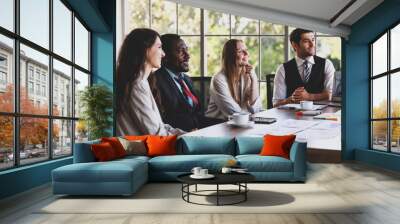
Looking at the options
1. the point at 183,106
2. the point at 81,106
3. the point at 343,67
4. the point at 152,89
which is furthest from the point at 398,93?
the point at 81,106

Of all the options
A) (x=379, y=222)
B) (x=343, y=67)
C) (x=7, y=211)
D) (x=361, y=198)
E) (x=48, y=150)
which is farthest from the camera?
(x=343, y=67)

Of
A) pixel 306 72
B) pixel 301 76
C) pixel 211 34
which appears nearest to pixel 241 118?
pixel 301 76

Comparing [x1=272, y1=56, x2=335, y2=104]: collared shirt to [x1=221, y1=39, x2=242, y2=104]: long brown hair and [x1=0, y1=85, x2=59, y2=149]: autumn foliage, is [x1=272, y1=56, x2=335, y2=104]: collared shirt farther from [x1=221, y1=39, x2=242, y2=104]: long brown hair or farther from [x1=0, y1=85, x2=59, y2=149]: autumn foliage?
[x1=0, y1=85, x2=59, y2=149]: autumn foliage

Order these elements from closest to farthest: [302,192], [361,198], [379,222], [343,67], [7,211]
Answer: [379,222]
[7,211]
[361,198]
[302,192]
[343,67]

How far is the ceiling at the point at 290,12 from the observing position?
345 inches

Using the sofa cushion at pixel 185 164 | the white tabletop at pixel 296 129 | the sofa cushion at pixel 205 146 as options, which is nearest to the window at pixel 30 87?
the sofa cushion at pixel 185 164

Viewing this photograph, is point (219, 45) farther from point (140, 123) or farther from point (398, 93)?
point (398, 93)

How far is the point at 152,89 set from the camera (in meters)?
10.2

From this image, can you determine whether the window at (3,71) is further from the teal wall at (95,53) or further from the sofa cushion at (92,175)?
the sofa cushion at (92,175)

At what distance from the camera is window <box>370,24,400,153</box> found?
336 inches

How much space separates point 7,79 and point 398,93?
23.9ft

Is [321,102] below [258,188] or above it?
above

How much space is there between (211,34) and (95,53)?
293 cm

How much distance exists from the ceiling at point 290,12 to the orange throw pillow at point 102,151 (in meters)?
4.53
